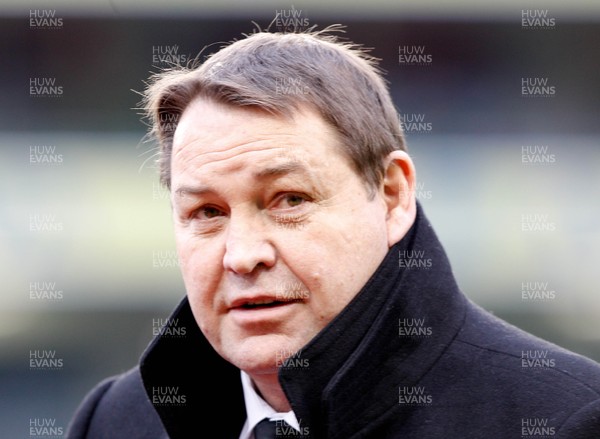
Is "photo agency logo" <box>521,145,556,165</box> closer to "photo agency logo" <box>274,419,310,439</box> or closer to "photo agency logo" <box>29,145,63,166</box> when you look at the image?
"photo agency logo" <box>29,145,63,166</box>

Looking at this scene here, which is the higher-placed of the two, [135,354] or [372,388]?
[372,388]

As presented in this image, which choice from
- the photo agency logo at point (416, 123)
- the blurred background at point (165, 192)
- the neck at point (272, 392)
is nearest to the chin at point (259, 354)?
the neck at point (272, 392)

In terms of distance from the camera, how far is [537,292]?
844 cm

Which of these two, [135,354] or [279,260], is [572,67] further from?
[279,260]

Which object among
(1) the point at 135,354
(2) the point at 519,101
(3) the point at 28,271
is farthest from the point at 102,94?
(2) the point at 519,101

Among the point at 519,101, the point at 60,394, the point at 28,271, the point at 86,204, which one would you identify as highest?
the point at 519,101

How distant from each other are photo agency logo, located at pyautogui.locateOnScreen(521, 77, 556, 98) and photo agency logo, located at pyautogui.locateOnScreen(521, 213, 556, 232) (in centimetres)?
105

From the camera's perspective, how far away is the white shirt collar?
2828mm

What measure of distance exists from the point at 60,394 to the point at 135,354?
2.37 ft

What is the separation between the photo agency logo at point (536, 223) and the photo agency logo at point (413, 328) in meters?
5.76

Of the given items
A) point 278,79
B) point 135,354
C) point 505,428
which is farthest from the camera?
point 135,354

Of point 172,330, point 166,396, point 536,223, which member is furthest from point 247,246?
point 536,223

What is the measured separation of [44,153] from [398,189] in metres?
6.20

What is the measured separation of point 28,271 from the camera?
26.1ft
